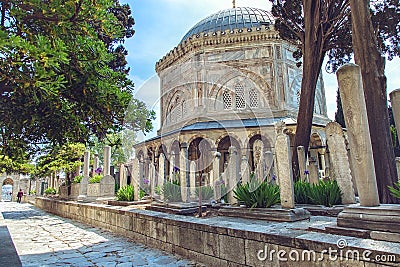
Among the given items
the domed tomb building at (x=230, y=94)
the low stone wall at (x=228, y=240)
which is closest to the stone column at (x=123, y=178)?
the low stone wall at (x=228, y=240)

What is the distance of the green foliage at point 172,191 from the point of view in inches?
285

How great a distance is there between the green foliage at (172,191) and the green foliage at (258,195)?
2.32 metres

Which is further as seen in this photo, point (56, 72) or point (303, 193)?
point (303, 193)

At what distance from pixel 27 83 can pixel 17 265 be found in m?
2.85

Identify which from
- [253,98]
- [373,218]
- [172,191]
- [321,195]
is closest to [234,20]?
[253,98]

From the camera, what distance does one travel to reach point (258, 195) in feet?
16.7

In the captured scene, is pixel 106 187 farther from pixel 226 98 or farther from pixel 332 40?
pixel 226 98

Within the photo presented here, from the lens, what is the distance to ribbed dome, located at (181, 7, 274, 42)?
21812mm

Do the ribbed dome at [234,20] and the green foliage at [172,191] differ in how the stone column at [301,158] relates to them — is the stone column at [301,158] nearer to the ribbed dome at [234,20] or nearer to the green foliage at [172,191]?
the green foliage at [172,191]

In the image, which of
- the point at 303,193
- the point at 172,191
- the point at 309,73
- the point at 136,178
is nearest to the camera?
the point at 303,193

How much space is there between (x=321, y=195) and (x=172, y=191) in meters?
3.69

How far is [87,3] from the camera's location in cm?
380

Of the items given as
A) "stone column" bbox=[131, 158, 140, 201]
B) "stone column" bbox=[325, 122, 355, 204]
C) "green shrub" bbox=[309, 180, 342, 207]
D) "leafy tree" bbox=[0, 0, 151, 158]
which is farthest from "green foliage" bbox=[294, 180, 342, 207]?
"stone column" bbox=[131, 158, 140, 201]

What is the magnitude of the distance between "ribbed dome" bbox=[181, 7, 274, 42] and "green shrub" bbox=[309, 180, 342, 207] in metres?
17.8
